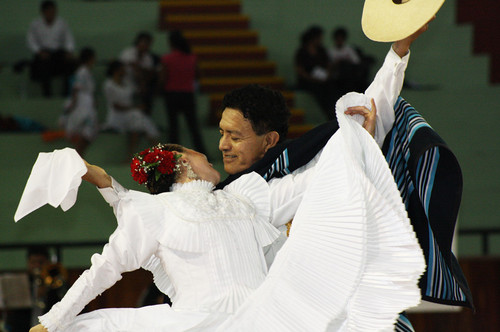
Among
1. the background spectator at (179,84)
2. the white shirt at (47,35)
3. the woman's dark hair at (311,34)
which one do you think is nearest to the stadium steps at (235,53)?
the woman's dark hair at (311,34)

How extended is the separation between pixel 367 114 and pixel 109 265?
3.17 ft

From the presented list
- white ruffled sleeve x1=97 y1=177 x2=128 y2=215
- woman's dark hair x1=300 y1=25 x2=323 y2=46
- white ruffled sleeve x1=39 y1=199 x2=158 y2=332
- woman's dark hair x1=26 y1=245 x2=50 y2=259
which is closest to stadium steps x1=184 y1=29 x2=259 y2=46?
woman's dark hair x1=300 y1=25 x2=323 y2=46

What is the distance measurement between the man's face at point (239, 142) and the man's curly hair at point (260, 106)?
2 centimetres

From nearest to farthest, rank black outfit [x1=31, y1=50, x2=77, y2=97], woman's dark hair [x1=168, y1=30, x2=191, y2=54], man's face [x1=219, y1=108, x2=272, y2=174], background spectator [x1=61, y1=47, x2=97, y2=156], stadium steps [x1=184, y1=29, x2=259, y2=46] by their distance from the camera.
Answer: man's face [x1=219, y1=108, x2=272, y2=174] → woman's dark hair [x1=168, y1=30, x2=191, y2=54] → background spectator [x1=61, y1=47, x2=97, y2=156] → black outfit [x1=31, y1=50, x2=77, y2=97] → stadium steps [x1=184, y1=29, x2=259, y2=46]

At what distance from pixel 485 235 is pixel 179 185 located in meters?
4.03

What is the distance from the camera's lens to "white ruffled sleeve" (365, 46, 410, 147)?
272 centimetres

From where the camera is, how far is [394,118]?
2785mm

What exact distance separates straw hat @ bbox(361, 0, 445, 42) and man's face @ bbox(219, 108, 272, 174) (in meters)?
0.58

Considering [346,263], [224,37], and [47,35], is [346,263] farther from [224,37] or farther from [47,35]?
[224,37]

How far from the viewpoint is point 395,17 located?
2.59 metres

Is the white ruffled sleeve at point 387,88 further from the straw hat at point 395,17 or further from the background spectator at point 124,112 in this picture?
the background spectator at point 124,112

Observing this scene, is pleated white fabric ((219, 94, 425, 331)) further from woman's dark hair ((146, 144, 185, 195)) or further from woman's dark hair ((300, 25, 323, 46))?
woman's dark hair ((300, 25, 323, 46))

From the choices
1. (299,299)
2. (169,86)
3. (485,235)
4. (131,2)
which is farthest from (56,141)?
(299,299)

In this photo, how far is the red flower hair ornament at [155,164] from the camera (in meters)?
2.68
